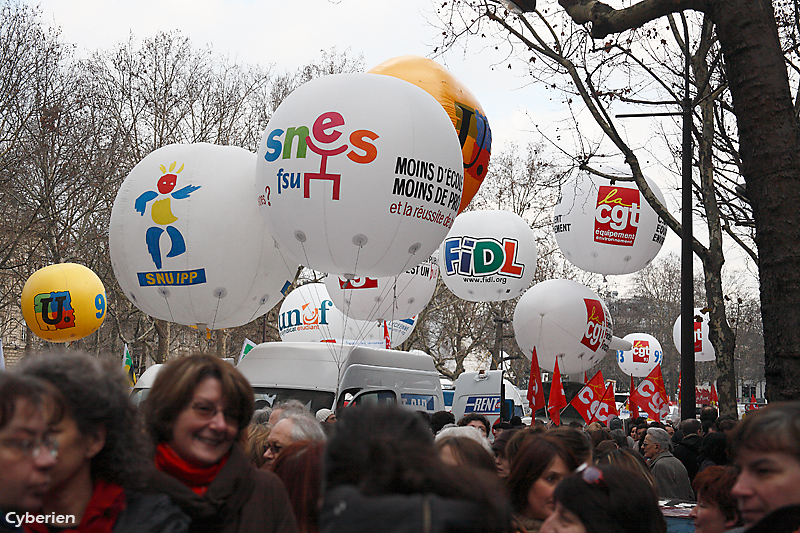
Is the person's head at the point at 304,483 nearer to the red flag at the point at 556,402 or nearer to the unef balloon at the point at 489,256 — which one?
the red flag at the point at 556,402

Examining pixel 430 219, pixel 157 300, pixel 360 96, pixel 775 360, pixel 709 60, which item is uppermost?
pixel 709 60

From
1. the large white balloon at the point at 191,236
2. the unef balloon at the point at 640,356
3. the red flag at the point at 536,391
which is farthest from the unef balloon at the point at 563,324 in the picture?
the unef balloon at the point at 640,356

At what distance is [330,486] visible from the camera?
1.59m

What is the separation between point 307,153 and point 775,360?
5018 mm

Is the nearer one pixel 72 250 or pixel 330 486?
pixel 330 486

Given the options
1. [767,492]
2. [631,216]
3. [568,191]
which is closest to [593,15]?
[767,492]

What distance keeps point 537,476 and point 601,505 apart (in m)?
1.13

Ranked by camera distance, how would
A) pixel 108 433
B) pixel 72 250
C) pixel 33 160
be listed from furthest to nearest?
pixel 72 250, pixel 33 160, pixel 108 433

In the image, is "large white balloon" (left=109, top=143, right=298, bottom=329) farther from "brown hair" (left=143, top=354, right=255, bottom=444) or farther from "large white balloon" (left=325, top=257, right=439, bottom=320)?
"brown hair" (left=143, top=354, right=255, bottom=444)

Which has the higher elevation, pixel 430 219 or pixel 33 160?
pixel 33 160

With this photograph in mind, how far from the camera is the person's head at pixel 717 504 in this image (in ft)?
11.6

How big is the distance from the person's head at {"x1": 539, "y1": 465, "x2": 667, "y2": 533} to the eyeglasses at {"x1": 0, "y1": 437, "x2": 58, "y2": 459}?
1.49 meters

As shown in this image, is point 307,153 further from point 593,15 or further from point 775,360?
point 775,360

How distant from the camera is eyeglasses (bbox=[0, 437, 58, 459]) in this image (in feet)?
6.66
